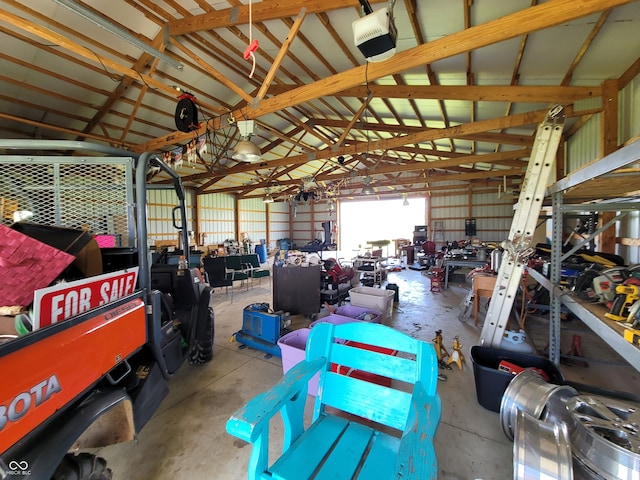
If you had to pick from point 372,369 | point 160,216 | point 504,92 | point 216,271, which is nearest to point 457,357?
Answer: point 372,369

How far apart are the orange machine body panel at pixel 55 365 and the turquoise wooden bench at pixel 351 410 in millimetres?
697

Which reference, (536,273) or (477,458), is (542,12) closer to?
(536,273)

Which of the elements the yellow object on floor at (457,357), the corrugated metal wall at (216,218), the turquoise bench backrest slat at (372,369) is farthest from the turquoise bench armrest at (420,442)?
the corrugated metal wall at (216,218)

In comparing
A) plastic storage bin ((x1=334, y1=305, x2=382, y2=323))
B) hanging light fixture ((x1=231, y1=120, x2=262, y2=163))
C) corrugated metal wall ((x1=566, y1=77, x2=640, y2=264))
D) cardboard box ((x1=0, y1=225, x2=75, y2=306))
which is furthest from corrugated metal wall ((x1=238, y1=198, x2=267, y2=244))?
cardboard box ((x1=0, y1=225, x2=75, y2=306))

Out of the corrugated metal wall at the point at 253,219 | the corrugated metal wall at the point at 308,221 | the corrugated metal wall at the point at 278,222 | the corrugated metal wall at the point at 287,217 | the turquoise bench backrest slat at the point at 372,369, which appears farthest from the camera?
the corrugated metal wall at the point at 308,221

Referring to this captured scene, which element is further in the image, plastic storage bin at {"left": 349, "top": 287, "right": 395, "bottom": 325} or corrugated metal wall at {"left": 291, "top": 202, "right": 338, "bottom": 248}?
corrugated metal wall at {"left": 291, "top": 202, "right": 338, "bottom": 248}

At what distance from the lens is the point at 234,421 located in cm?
95

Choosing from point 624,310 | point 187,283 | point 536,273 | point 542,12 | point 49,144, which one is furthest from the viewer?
point 536,273

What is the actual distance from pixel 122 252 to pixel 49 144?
73 centimetres

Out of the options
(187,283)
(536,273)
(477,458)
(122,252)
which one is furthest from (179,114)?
(536,273)

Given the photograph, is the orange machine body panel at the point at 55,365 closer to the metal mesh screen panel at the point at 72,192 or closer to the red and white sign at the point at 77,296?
the red and white sign at the point at 77,296

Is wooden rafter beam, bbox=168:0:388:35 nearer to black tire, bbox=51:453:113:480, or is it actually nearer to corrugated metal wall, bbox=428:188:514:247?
black tire, bbox=51:453:113:480

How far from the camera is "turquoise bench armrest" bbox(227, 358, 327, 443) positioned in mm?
921

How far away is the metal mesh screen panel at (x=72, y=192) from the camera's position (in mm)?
1589
